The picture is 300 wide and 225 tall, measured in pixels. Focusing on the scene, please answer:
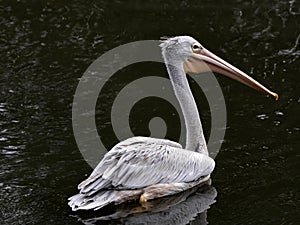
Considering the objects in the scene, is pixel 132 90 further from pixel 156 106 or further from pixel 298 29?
pixel 298 29

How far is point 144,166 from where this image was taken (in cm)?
497

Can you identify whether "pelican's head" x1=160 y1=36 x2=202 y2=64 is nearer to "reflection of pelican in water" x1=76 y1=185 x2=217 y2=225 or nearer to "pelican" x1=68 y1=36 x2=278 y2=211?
"pelican" x1=68 y1=36 x2=278 y2=211

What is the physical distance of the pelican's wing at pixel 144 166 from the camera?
4.84 metres

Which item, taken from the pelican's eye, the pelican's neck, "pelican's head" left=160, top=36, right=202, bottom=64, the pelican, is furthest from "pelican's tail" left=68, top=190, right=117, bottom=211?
the pelican's eye

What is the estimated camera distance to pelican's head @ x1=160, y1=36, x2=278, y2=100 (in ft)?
17.8

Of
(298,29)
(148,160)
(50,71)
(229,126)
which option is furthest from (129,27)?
(148,160)

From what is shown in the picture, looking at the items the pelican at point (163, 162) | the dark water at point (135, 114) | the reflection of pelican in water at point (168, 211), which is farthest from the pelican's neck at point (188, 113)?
the reflection of pelican in water at point (168, 211)

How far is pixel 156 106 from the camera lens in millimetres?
6312

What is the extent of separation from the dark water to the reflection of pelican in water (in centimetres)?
5

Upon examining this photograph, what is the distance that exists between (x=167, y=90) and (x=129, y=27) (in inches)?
→ 66.7

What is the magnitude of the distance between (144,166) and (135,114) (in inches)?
49.6

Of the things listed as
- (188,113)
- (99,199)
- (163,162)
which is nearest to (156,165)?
(163,162)

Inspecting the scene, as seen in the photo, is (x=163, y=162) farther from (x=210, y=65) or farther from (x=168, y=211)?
(x=210, y=65)

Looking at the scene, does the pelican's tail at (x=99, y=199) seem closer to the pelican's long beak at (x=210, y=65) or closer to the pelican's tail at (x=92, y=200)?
the pelican's tail at (x=92, y=200)
